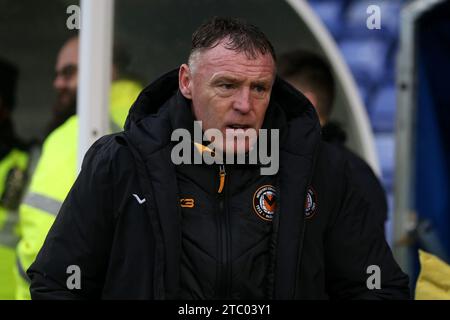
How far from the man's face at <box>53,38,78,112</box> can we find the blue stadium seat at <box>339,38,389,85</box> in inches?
103

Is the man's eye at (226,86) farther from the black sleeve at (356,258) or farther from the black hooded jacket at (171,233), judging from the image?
the black sleeve at (356,258)

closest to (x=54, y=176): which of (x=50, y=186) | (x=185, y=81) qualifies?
(x=50, y=186)

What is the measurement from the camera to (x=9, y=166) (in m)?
4.28

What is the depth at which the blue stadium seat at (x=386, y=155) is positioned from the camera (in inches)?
224

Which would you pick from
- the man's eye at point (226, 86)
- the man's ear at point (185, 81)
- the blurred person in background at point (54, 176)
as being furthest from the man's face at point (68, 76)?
the man's eye at point (226, 86)

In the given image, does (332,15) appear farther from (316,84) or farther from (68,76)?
(68,76)

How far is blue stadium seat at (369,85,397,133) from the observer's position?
573cm

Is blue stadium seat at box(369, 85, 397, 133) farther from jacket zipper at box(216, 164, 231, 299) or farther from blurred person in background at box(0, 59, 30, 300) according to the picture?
jacket zipper at box(216, 164, 231, 299)

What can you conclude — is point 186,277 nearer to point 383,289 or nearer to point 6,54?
point 383,289

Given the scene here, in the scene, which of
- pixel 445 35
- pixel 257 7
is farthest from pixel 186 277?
pixel 445 35

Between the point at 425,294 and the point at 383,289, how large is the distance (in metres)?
0.46

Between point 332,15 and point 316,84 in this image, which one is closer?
point 316,84

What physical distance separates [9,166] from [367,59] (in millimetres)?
2425

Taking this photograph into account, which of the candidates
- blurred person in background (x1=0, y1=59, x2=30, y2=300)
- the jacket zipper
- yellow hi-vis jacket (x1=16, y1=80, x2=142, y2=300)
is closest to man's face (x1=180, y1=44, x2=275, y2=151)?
the jacket zipper
